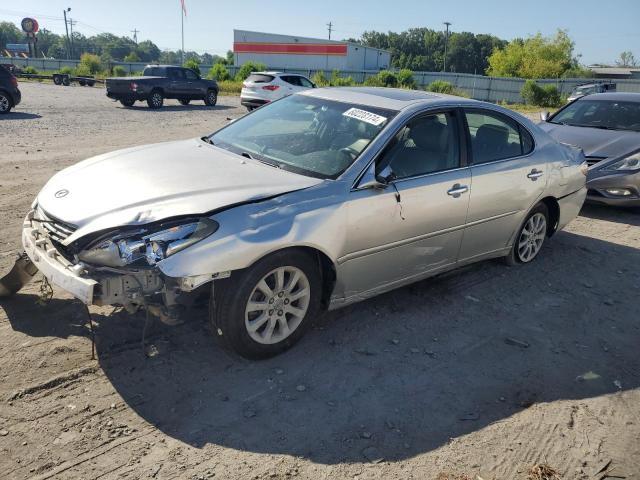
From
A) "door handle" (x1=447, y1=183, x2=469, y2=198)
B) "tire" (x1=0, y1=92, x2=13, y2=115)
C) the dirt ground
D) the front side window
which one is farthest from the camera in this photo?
"tire" (x1=0, y1=92, x2=13, y2=115)

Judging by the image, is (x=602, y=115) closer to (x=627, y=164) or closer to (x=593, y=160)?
(x=593, y=160)

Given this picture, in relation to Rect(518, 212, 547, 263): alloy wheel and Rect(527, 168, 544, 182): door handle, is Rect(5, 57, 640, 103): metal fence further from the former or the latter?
Rect(527, 168, 544, 182): door handle

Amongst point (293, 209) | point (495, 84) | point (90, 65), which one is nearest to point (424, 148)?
point (293, 209)

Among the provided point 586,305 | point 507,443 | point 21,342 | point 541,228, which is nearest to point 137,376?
point 21,342

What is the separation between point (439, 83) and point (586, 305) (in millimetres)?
32430

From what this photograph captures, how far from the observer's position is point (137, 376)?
338 cm

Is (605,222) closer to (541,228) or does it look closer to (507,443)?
(541,228)

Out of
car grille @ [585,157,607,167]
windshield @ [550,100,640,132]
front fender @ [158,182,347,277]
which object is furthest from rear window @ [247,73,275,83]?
front fender @ [158,182,347,277]

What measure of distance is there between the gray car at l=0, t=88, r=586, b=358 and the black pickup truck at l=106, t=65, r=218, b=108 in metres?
17.4

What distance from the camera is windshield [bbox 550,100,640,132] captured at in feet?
28.2

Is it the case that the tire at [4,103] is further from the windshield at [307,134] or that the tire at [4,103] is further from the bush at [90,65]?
the bush at [90,65]

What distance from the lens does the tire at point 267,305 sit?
11.0 feet

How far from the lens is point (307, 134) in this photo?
443cm

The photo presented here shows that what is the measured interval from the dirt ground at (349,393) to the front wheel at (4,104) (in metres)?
13.0
